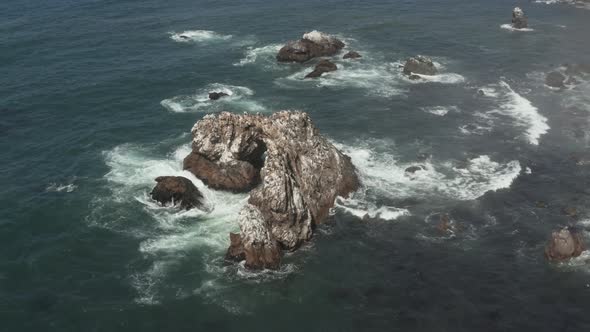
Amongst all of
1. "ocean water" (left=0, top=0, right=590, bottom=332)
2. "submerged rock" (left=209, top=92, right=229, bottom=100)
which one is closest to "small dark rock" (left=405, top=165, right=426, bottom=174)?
"ocean water" (left=0, top=0, right=590, bottom=332)

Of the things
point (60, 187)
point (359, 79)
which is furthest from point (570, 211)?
point (60, 187)

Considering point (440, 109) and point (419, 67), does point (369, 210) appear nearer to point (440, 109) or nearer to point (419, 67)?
point (440, 109)

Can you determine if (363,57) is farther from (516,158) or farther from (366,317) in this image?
(366,317)

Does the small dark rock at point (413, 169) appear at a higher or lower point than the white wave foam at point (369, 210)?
higher

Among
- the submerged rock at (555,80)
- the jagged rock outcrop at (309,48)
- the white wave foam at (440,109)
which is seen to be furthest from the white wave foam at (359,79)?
the submerged rock at (555,80)

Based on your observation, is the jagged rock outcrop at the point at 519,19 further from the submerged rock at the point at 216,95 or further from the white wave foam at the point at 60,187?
the white wave foam at the point at 60,187
